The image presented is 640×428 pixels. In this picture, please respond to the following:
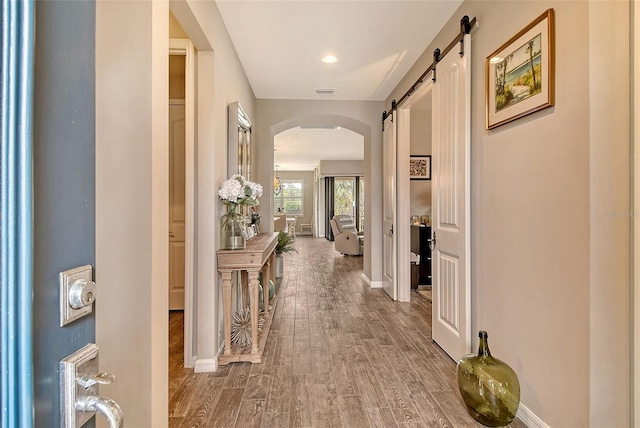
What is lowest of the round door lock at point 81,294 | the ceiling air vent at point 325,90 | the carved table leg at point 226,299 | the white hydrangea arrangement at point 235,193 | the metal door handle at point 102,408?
the carved table leg at point 226,299

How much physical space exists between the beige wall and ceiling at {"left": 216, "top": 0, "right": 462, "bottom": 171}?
925 mm

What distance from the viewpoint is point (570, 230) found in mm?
1479

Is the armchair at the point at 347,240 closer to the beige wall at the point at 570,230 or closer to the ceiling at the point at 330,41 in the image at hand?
the ceiling at the point at 330,41

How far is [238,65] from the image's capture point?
3316 millimetres

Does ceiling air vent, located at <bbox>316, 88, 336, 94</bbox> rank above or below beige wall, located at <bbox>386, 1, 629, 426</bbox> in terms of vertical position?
above

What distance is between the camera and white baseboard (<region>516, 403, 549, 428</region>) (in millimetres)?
1678

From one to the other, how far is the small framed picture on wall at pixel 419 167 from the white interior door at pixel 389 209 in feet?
1.88

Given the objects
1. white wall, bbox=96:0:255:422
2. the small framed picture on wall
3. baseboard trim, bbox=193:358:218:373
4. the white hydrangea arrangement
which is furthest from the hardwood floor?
the small framed picture on wall

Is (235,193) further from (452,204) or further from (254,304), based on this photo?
(452,204)

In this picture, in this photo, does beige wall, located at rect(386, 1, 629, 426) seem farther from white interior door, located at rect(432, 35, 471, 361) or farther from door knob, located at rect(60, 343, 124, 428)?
door knob, located at rect(60, 343, 124, 428)

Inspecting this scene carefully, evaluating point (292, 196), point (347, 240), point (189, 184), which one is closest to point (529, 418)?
point (189, 184)

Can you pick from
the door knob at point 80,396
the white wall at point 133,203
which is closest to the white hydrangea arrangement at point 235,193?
the white wall at point 133,203

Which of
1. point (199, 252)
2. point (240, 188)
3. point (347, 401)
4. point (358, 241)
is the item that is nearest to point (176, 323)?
point (199, 252)

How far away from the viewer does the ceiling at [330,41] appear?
98.3 inches
